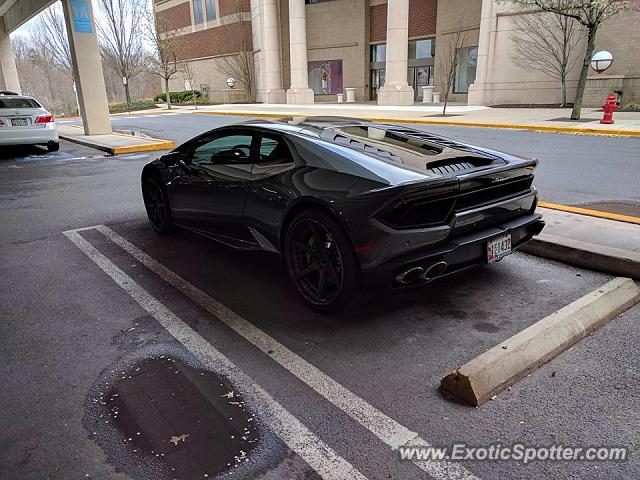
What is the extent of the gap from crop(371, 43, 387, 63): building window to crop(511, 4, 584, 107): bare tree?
44.1 ft

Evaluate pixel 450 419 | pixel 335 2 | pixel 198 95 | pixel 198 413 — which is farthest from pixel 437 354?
pixel 198 95

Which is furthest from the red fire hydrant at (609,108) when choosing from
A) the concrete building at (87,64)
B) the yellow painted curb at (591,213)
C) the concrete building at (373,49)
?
the concrete building at (87,64)

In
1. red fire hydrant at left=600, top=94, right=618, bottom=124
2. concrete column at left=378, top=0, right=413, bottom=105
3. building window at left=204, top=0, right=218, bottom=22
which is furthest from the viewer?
building window at left=204, top=0, right=218, bottom=22

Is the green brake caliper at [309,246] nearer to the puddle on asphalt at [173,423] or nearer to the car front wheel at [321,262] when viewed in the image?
the car front wheel at [321,262]

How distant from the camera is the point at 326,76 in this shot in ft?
126

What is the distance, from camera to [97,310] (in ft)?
13.0

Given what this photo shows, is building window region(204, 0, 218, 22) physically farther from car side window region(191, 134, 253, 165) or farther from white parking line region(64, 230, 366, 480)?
white parking line region(64, 230, 366, 480)

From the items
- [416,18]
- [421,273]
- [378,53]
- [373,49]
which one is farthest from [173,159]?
[373,49]

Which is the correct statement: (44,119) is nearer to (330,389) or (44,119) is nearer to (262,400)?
(262,400)

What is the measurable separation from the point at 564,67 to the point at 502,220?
2211 cm

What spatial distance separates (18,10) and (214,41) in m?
21.0

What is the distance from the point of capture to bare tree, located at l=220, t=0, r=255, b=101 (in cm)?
3972

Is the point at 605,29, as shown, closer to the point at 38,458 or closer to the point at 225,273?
the point at 225,273

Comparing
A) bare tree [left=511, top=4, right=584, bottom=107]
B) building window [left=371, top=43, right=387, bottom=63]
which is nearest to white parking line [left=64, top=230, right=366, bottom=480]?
bare tree [left=511, top=4, right=584, bottom=107]
